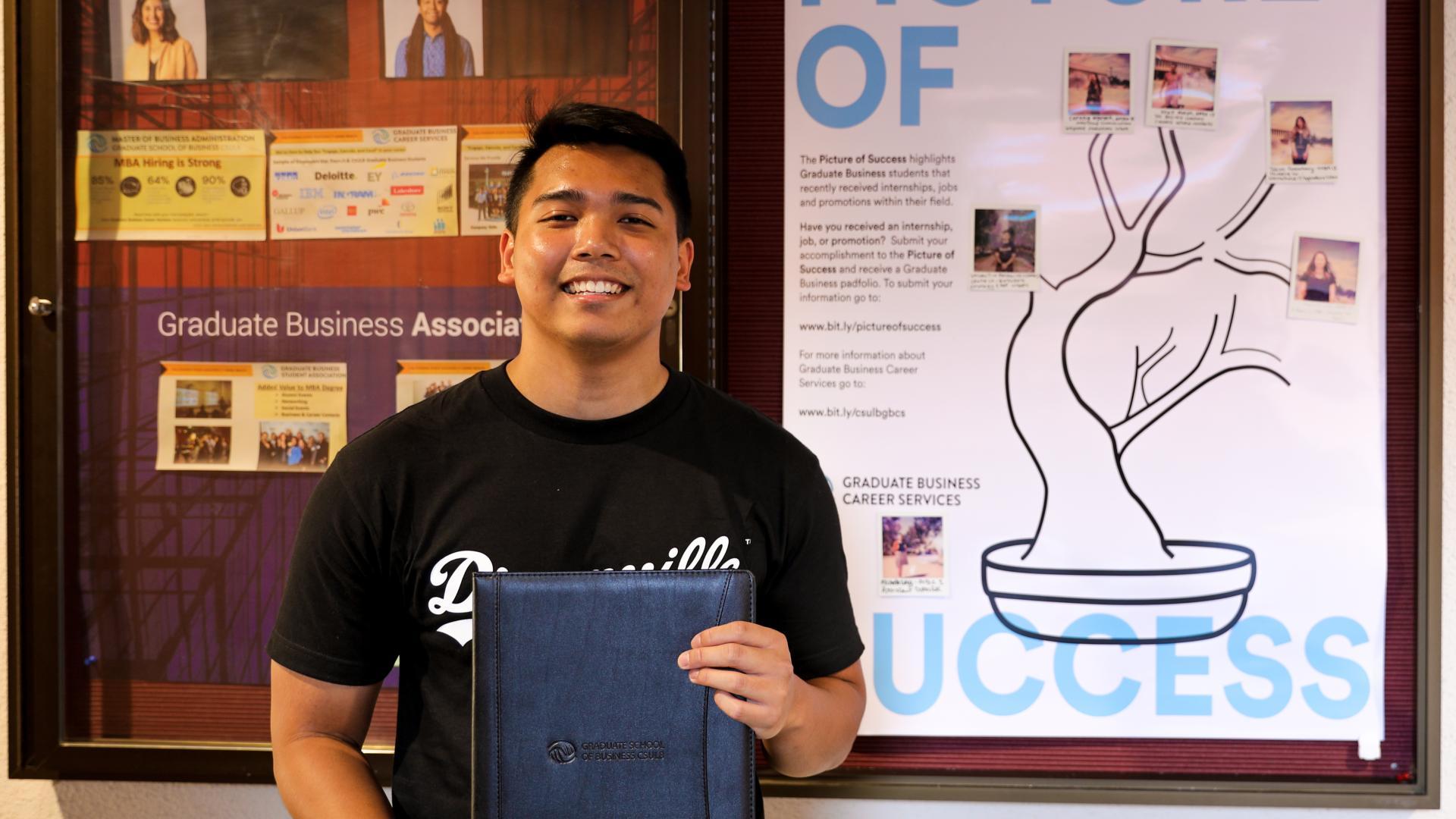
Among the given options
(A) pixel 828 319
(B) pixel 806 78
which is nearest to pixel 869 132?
(B) pixel 806 78

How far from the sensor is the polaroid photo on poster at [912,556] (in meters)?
1.76

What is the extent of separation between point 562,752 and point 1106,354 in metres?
1.18

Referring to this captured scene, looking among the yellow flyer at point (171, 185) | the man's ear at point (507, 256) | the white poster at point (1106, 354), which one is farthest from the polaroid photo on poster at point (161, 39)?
the white poster at point (1106, 354)

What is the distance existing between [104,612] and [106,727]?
0.67 feet

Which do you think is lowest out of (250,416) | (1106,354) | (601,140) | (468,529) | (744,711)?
(744,711)

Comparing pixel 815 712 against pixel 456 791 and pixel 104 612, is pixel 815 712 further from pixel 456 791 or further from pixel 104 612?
pixel 104 612

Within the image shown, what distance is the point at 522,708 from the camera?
98 centimetres

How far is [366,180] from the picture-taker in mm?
1762

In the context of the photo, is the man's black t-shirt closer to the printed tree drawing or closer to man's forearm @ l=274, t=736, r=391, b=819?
man's forearm @ l=274, t=736, r=391, b=819

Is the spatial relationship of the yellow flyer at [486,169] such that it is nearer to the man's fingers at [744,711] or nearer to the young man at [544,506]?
the young man at [544,506]

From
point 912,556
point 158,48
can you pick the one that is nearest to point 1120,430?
point 912,556

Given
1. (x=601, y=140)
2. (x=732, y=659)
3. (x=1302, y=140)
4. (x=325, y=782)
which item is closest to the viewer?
(x=732, y=659)

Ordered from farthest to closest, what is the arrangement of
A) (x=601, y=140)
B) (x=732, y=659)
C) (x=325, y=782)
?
(x=601, y=140) → (x=325, y=782) → (x=732, y=659)

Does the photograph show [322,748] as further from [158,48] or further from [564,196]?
[158,48]
